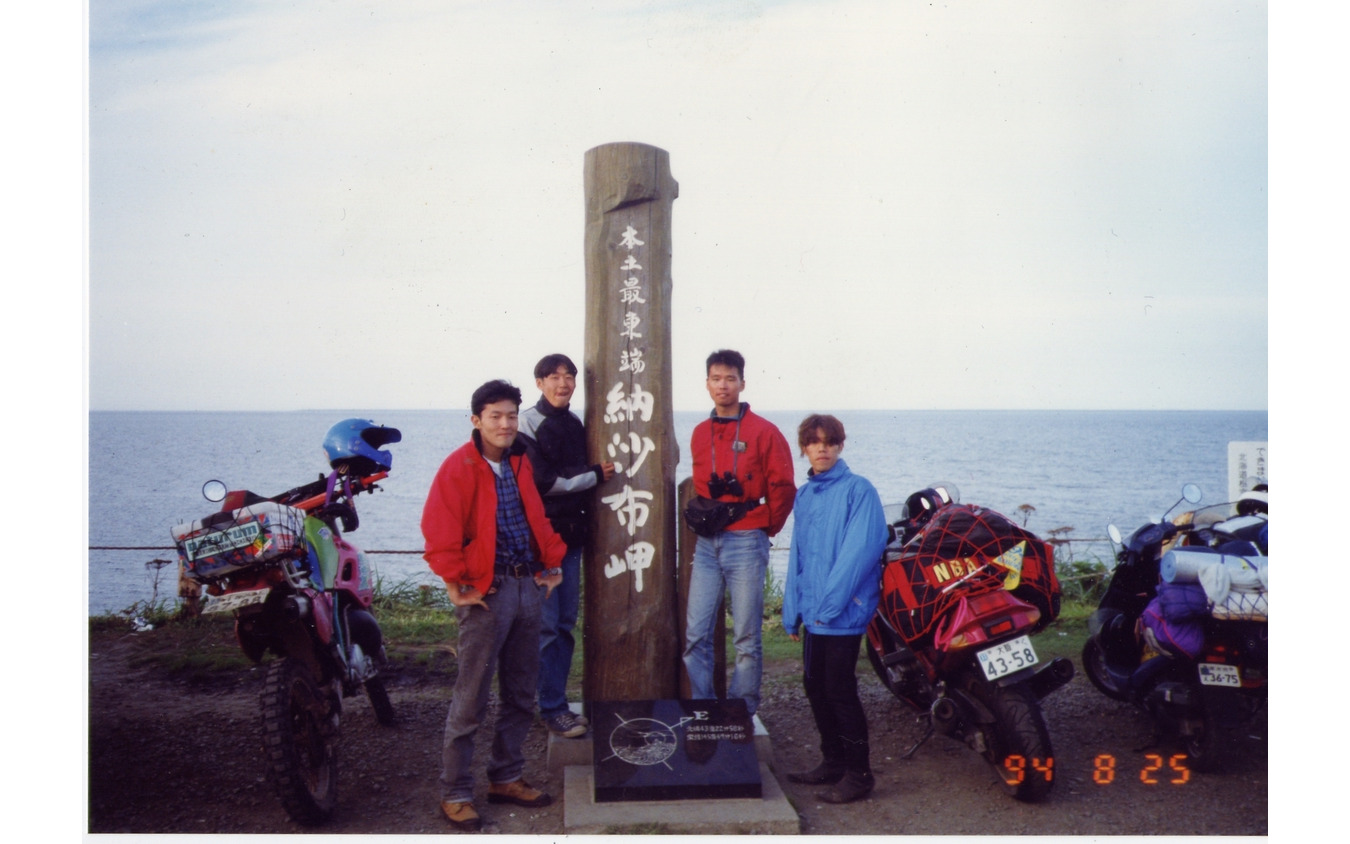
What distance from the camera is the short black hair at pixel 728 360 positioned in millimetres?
3918

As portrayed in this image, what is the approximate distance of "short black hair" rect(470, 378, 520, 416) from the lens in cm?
334

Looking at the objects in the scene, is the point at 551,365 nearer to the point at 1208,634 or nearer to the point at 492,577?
the point at 492,577

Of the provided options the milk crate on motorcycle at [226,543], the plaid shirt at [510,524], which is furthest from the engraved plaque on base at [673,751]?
the milk crate on motorcycle at [226,543]

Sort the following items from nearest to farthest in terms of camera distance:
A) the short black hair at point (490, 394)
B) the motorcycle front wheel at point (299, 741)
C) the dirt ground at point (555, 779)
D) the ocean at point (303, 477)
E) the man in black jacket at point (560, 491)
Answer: the motorcycle front wheel at point (299, 741), the short black hair at point (490, 394), the dirt ground at point (555, 779), the man in black jacket at point (560, 491), the ocean at point (303, 477)

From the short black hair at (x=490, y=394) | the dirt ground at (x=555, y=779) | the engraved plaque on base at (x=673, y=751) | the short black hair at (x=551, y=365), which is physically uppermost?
the short black hair at (x=551, y=365)

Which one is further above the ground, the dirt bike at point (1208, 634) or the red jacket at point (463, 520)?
the red jacket at point (463, 520)

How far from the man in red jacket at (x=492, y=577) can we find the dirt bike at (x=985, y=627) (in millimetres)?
1440

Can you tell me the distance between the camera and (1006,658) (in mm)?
3385

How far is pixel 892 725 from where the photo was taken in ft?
14.7

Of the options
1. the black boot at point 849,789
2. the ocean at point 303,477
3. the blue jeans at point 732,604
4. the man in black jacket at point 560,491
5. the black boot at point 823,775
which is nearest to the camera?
the black boot at point 849,789

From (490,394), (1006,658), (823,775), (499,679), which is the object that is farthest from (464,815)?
(1006,658)

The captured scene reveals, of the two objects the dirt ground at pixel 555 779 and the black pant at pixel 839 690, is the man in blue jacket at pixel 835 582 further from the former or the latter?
the dirt ground at pixel 555 779

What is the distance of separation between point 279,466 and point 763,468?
665 cm

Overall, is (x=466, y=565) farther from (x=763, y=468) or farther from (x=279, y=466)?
(x=279, y=466)
